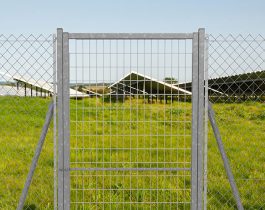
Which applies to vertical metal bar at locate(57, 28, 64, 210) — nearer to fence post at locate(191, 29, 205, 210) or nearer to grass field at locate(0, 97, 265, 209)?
grass field at locate(0, 97, 265, 209)

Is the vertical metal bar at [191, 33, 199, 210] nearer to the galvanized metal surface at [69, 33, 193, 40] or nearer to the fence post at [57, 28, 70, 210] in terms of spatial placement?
the galvanized metal surface at [69, 33, 193, 40]

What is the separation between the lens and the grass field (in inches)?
145

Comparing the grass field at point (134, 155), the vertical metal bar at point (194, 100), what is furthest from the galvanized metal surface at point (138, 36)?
the grass field at point (134, 155)

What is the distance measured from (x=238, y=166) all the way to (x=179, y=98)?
254 centimetres

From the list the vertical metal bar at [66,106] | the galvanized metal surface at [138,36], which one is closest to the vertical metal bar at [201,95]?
the galvanized metal surface at [138,36]

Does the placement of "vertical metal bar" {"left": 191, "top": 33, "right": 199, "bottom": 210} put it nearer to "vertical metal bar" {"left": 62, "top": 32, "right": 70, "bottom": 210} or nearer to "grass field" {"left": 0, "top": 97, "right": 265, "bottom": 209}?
"grass field" {"left": 0, "top": 97, "right": 265, "bottom": 209}

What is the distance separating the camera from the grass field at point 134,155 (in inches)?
145

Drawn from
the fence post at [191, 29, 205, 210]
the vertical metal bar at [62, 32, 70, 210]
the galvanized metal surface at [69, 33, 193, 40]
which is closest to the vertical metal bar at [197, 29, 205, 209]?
the fence post at [191, 29, 205, 210]

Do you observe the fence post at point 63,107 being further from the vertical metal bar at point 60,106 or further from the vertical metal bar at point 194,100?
the vertical metal bar at point 194,100

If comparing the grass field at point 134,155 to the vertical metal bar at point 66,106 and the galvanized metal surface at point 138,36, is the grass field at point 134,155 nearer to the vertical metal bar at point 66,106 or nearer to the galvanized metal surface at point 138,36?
the vertical metal bar at point 66,106

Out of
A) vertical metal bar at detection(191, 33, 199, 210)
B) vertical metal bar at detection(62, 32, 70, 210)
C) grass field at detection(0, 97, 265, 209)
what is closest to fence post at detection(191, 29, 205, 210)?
vertical metal bar at detection(191, 33, 199, 210)

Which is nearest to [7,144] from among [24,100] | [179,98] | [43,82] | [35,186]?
[35,186]

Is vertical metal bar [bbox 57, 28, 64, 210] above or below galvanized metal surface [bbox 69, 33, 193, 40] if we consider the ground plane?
below

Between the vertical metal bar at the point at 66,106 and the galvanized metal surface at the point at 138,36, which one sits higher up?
the galvanized metal surface at the point at 138,36
